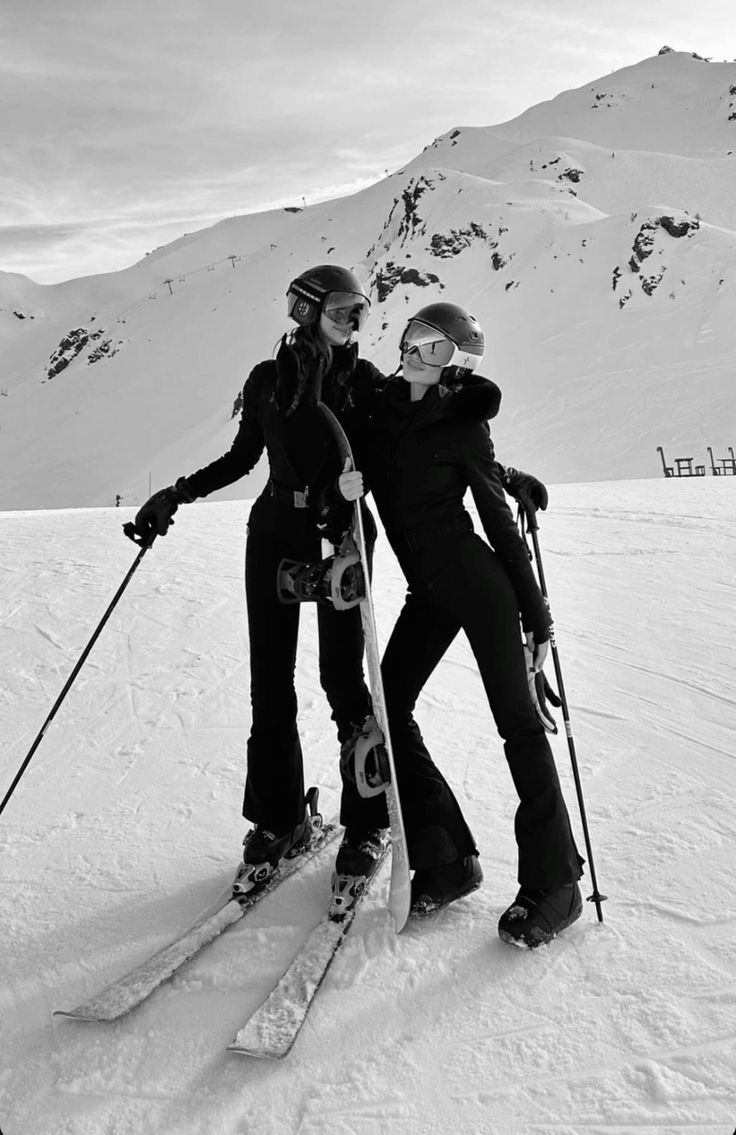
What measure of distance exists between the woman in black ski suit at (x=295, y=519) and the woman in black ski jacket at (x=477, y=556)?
22 centimetres

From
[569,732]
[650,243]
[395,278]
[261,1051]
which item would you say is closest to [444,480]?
[569,732]

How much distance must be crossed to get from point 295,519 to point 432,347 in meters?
0.81

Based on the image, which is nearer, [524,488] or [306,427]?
[306,427]

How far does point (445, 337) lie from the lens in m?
3.06

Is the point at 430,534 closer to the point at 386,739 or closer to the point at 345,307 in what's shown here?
the point at 386,739

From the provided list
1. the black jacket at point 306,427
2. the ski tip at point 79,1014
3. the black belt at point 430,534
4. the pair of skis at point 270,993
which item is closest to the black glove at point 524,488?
the black belt at point 430,534

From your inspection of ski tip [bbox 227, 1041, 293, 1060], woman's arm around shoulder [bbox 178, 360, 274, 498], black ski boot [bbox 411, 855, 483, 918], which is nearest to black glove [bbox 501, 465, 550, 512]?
woman's arm around shoulder [bbox 178, 360, 274, 498]

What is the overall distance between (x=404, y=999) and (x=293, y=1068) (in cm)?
44

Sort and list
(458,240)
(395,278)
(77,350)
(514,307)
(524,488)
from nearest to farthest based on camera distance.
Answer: (524,488), (514,307), (395,278), (458,240), (77,350)

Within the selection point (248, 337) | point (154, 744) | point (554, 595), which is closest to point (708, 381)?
point (554, 595)

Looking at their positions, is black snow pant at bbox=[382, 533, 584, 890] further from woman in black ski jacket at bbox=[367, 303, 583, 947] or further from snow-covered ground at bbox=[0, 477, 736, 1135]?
snow-covered ground at bbox=[0, 477, 736, 1135]

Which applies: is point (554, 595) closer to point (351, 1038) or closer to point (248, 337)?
point (351, 1038)

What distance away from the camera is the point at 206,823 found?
4051 mm

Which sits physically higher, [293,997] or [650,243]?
[650,243]
